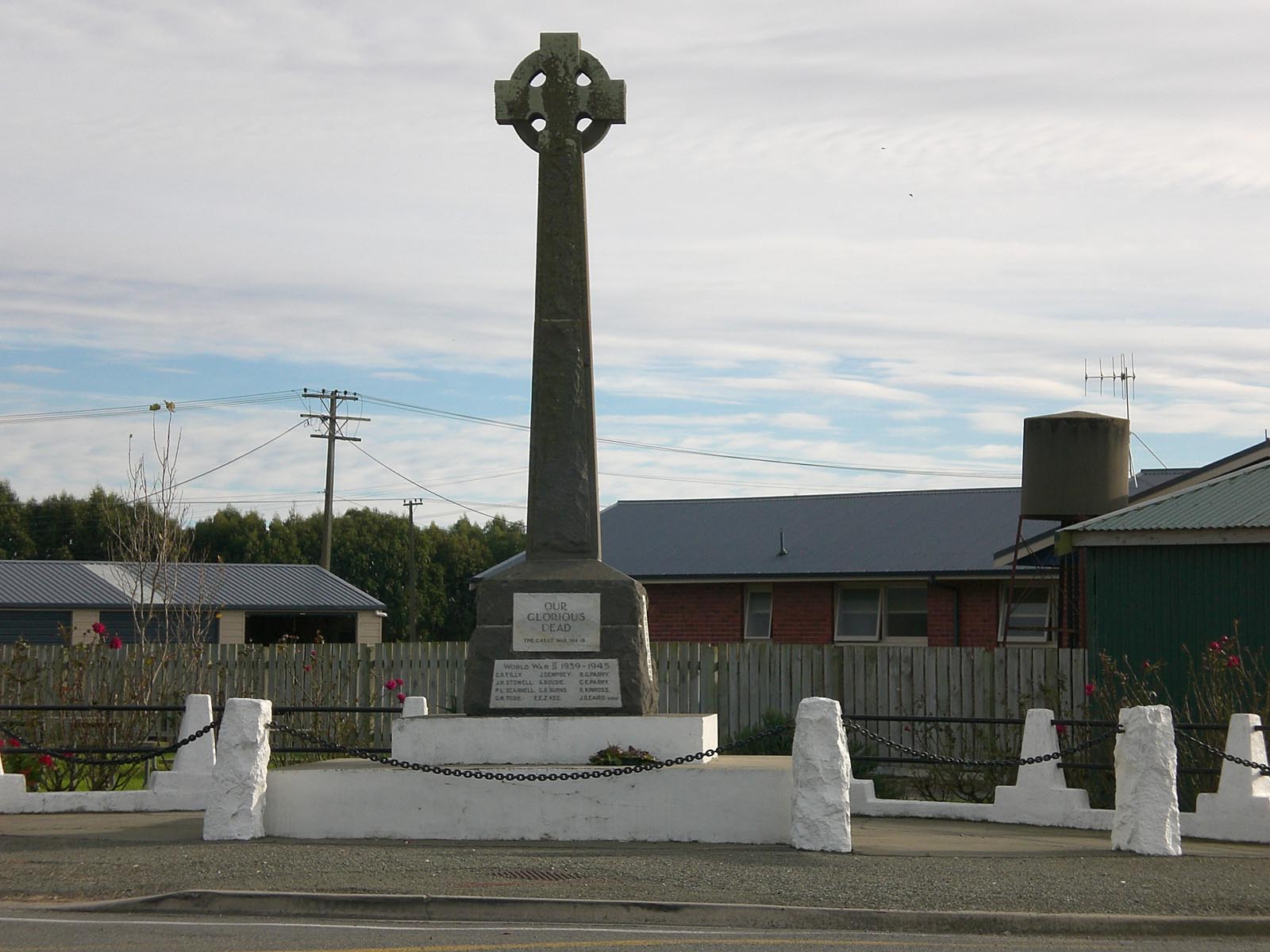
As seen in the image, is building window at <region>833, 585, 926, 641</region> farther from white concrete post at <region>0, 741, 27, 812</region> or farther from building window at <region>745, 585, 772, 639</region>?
white concrete post at <region>0, 741, 27, 812</region>

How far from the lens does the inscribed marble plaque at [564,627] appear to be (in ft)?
43.0

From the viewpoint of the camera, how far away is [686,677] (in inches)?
843

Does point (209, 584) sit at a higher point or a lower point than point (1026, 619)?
higher

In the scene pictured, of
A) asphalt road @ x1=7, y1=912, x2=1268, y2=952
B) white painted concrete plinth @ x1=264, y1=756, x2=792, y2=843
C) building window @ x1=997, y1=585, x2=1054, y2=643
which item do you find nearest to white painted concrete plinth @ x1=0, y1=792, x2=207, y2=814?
white painted concrete plinth @ x1=264, y1=756, x2=792, y2=843

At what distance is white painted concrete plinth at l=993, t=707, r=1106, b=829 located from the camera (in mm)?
13844

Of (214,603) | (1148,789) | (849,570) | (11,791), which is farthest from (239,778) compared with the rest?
(214,603)

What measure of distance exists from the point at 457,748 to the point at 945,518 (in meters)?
22.4

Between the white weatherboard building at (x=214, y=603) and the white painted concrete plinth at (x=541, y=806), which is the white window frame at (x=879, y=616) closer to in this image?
the white weatherboard building at (x=214, y=603)

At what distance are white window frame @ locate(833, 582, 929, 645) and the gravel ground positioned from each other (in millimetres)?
19044

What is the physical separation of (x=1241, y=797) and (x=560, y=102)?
8279 mm

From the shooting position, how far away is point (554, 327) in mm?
13508

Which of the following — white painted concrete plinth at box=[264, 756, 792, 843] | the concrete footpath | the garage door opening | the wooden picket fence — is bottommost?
the concrete footpath

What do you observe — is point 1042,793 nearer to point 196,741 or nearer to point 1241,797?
point 1241,797

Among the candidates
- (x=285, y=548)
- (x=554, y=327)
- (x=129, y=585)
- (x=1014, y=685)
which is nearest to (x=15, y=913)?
(x=554, y=327)
